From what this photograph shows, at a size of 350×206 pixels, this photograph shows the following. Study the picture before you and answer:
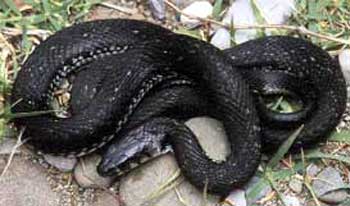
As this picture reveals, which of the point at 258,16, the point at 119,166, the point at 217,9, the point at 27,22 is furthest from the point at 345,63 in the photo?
the point at 27,22

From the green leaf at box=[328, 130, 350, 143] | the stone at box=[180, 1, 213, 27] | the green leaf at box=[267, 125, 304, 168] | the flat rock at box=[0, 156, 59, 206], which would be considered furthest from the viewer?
the stone at box=[180, 1, 213, 27]

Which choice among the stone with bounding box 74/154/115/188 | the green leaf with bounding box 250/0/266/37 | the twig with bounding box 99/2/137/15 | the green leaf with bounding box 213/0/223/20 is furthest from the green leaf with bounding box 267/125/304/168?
the twig with bounding box 99/2/137/15

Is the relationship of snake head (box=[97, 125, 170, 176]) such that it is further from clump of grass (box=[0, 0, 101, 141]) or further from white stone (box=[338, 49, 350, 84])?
white stone (box=[338, 49, 350, 84])

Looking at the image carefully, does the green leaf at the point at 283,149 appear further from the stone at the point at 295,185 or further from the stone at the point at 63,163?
the stone at the point at 63,163

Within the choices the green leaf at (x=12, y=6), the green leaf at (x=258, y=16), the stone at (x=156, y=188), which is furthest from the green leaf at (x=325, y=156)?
the green leaf at (x=12, y=6)

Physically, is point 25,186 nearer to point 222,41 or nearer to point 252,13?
point 222,41
